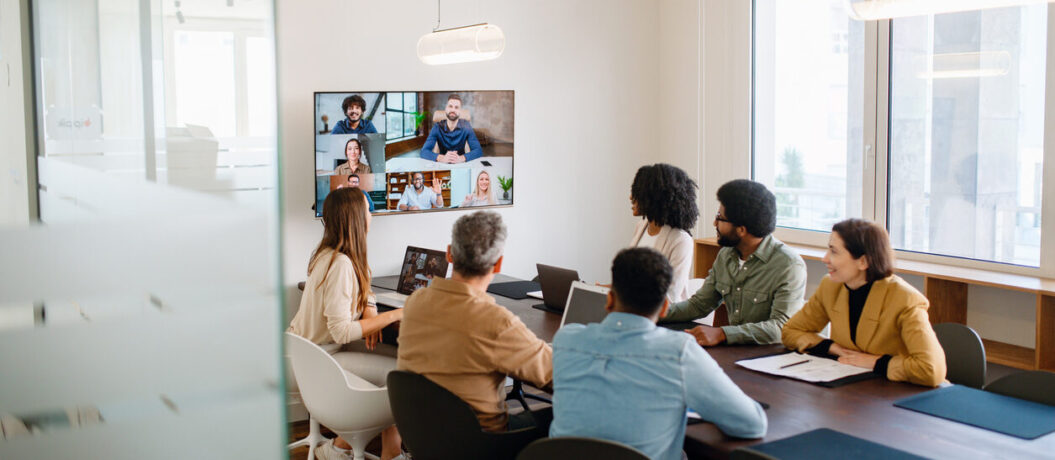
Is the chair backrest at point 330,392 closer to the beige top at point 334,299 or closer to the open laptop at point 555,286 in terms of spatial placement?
the beige top at point 334,299

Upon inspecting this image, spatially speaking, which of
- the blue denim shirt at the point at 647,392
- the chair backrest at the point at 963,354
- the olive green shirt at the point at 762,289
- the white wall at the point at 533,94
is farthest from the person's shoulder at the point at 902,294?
the white wall at the point at 533,94

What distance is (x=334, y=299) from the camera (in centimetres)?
339

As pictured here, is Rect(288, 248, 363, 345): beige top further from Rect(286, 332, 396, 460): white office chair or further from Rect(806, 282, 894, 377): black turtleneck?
Rect(806, 282, 894, 377): black turtleneck

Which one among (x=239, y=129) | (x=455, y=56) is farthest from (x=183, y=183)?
(x=455, y=56)

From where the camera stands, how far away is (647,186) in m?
4.04

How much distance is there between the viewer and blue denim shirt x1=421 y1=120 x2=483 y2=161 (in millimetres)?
5301

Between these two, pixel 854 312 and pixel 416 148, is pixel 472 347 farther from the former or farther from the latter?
pixel 416 148

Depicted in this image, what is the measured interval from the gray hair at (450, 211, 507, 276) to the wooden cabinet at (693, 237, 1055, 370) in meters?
2.38

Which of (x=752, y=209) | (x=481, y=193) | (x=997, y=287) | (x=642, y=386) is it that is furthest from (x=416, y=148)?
(x=642, y=386)

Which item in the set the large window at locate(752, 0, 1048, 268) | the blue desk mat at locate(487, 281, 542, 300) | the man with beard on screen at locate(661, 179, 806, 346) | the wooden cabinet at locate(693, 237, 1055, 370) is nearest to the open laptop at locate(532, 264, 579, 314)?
the blue desk mat at locate(487, 281, 542, 300)

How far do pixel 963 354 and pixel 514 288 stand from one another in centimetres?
213

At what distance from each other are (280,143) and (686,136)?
19.7 feet

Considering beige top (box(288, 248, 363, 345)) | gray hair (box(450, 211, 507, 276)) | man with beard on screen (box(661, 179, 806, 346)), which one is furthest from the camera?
beige top (box(288, 248, 363, 345))

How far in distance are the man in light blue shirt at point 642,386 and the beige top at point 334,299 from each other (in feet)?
4.68
